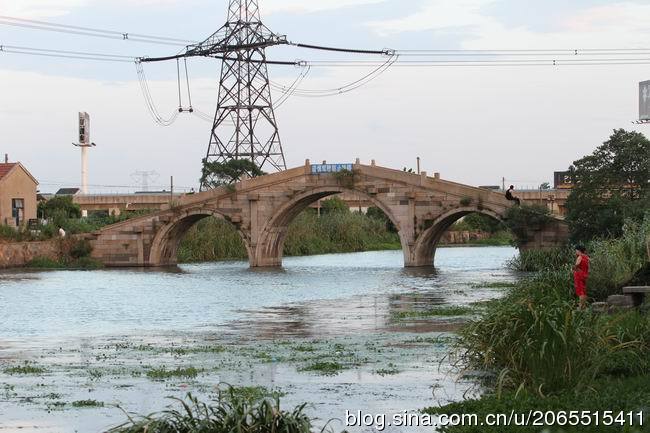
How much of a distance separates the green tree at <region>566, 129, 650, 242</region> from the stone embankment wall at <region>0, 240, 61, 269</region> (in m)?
28.7

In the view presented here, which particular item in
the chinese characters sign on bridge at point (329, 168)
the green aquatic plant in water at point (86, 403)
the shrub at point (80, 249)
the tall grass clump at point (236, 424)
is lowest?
the green aquatic plant in water at point (86, 403)

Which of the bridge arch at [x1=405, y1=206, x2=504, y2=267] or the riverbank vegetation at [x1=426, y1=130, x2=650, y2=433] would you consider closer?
the riverbank vegetation at [x1=426, y1=130, x2=650, y2=433]

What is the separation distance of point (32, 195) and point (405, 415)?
190 feet

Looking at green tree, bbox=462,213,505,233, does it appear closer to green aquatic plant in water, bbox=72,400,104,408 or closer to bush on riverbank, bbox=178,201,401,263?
bush on riverbank, bbox=178,201,401,263

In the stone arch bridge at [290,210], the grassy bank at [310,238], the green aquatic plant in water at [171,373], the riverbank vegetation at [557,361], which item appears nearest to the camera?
the riverbank vegetation at [557,361]

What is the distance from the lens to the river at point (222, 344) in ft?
52.9

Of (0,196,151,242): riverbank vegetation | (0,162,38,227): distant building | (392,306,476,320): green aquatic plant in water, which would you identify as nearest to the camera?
(392,306,476,320): green aquatic plant in water

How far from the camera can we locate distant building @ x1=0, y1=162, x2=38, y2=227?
6625 cm

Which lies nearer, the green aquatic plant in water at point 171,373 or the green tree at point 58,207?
the green aquatic plant in water at point 171,373

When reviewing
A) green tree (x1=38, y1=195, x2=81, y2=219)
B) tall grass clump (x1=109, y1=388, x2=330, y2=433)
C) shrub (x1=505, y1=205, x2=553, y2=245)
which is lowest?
tall grass clump (x1=109, y1=388, x2=330, y2=433)

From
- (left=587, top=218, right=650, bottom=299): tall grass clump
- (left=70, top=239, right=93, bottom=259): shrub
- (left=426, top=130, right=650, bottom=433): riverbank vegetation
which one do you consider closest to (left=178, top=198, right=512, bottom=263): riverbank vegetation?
(left=70, top=239, right=93, bottom=259): shrub

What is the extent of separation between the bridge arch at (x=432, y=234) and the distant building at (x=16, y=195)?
23.6 m

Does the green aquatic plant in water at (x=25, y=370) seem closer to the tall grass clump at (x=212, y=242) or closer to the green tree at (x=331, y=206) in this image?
the tall grass clump at (x=212, y=242)

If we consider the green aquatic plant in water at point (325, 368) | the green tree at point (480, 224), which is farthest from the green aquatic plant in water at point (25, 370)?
the green tree at point (480, 224)
